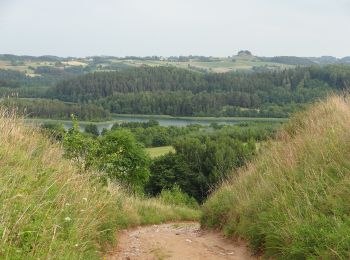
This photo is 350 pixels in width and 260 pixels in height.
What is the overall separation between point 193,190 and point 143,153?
16.4m

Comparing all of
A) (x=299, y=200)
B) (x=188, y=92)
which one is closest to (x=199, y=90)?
(x=188, y=92)

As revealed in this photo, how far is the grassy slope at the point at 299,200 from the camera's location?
5386 mm

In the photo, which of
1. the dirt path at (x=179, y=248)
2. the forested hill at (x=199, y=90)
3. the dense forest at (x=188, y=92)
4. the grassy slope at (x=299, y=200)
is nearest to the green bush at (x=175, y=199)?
the dirt path at (x=179, y=248)

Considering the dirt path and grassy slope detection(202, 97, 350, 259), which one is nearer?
grassy slope detection(202, 97, 350, 259)

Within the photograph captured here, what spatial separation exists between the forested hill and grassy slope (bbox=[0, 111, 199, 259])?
96109 mm

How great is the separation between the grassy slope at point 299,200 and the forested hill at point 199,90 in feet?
305

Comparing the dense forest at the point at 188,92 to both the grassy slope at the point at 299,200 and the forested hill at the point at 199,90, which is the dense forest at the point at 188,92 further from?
the grassy slope at the point at 299,200

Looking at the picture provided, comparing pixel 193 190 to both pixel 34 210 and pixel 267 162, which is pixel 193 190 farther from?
pixel 34 210

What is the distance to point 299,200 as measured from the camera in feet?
21.2

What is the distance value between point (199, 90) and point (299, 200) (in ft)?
524

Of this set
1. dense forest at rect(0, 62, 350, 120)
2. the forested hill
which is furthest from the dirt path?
dense forest at rect(0, 62, 350, 120)

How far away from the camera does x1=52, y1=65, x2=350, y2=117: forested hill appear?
395 feet

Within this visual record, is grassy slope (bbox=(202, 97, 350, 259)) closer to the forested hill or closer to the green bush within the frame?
the green bush

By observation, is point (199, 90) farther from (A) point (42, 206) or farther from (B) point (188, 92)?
(A) point (42, 206)
